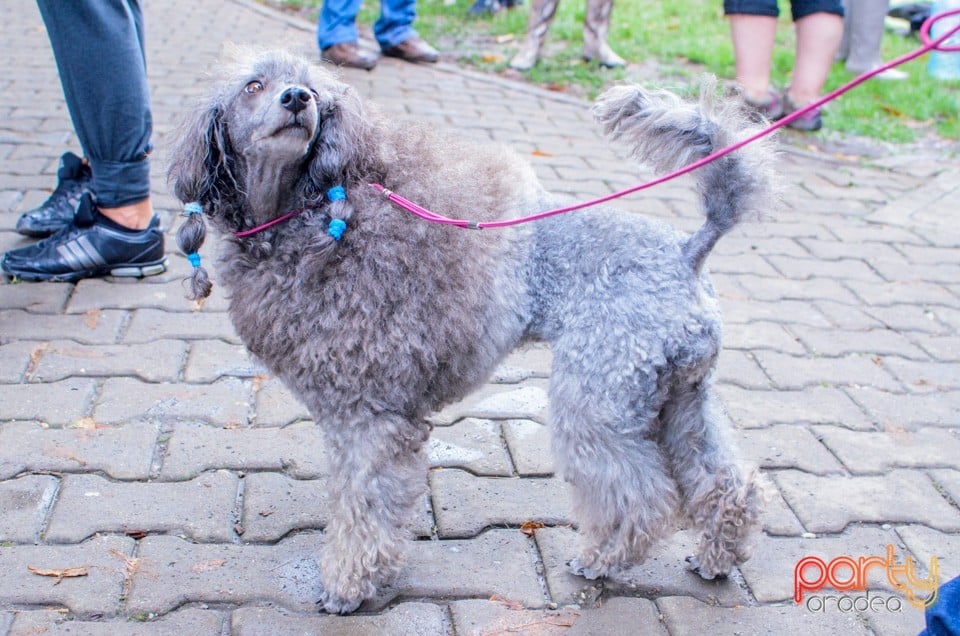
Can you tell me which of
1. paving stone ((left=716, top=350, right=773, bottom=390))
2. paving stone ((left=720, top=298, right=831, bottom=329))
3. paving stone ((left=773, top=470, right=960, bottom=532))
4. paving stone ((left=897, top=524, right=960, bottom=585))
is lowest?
paving stone ((left=720, top=298, right=831, bottom=329))

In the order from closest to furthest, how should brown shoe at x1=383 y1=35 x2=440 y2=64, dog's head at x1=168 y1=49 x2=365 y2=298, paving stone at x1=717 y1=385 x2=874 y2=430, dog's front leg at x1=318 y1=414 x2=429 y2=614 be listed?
dog's head at x1=168 y1=49 x2=365 y2=298 → dog's front leg at x1=318 y1=414 x2=429 y2=614 → paving stone at x1=717 y1=385 x2=874 y2=430 → brown shoe at x1=383 y1=35 x2=440 y2=64

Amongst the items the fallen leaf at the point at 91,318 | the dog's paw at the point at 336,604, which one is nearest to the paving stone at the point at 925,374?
the dog's paw at the point at 336,604

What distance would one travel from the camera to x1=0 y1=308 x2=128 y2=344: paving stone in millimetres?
3607

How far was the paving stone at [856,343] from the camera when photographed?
3951mm

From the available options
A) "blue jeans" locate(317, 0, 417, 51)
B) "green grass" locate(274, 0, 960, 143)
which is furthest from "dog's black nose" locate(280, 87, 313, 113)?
"blue jeans" locate(317, 0, 417, 51)

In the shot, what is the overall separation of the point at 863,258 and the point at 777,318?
0.98 m

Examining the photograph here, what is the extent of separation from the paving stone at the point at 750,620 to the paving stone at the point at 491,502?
1.52 feet

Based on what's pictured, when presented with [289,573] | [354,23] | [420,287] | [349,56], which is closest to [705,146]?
[420,287]

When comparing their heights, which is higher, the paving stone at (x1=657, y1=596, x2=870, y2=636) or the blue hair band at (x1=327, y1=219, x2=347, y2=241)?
the blue hair band at (x1=327, y1=219, x2=347, y2=241)

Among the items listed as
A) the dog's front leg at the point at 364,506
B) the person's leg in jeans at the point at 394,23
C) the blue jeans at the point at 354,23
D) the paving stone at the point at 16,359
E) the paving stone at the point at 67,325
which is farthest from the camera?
A: the person's leg in jeans at the point at 394,23

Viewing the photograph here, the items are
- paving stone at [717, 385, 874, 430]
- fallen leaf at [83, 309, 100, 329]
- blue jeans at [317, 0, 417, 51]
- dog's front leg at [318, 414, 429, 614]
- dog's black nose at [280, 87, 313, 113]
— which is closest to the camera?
dog's black nose at [280, 87, 313, 113]

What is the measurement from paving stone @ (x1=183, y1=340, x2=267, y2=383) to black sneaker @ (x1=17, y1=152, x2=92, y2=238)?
106cm

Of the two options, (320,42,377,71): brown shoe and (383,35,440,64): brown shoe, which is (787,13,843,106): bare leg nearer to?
(383,35,440,64): brown shoe

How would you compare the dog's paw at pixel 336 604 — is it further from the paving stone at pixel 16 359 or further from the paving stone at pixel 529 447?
the paving stone at pixel 16 359
